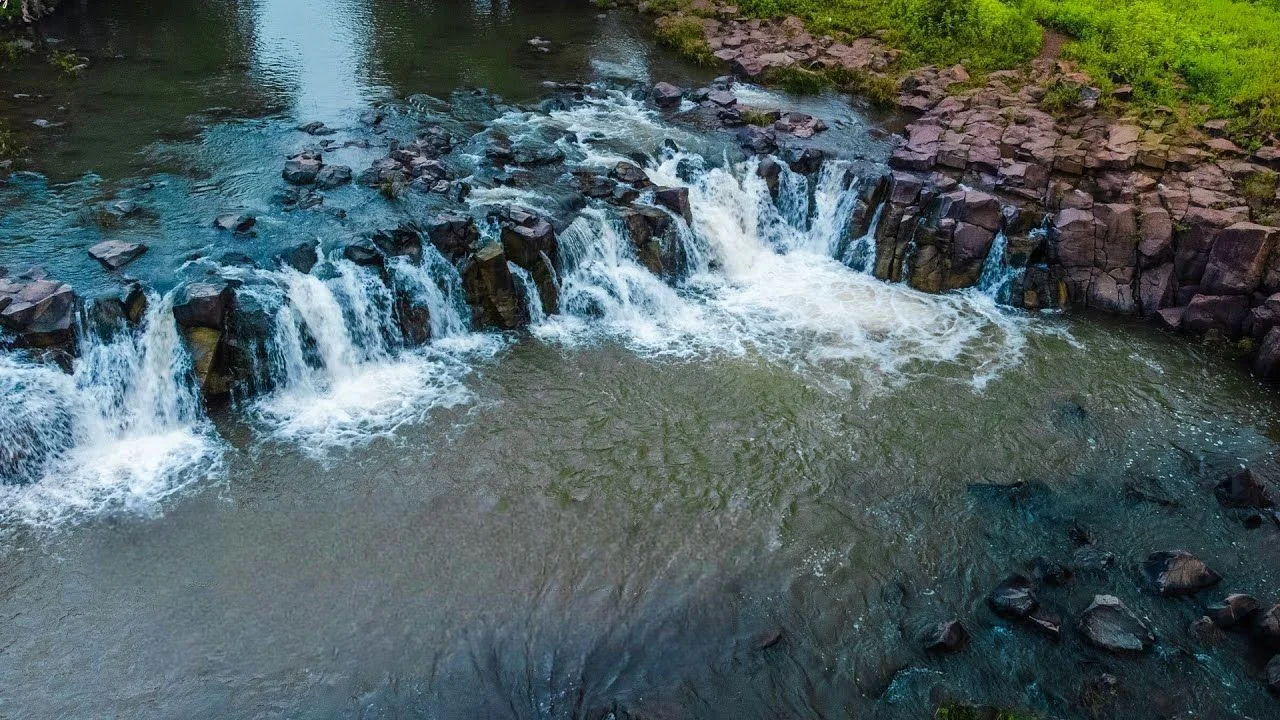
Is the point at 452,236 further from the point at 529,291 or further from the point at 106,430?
the point at 106,430

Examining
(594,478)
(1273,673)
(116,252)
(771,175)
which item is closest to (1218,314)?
(1273,673)

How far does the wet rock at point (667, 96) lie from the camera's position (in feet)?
84.1

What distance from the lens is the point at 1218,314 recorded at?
18266 mm

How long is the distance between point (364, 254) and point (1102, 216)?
651 inches

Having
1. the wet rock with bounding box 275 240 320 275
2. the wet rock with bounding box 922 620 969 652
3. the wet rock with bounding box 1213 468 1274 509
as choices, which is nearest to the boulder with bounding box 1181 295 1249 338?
the wet rock with bounding box 1213 468 1274 509

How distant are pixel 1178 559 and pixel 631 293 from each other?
11064 mm

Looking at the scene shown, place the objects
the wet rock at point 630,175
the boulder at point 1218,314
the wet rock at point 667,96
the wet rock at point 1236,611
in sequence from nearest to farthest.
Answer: the wet rock at point 1236,611
the boulder at point 1218,314
the wet rock at point 630,175
the wet rock at point 667,96

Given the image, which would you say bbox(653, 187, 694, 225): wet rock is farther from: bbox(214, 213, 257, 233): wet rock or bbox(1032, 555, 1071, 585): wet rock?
bbox(1032, 555, 1071, 585): wet rock

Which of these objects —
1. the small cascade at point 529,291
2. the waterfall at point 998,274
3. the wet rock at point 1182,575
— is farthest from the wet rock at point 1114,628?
the small cascade at point 529,291

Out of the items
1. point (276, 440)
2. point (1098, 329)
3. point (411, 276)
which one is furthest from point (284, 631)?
point (1098, 329)

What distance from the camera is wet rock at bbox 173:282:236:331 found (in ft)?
48.6

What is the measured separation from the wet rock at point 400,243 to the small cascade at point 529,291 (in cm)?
190

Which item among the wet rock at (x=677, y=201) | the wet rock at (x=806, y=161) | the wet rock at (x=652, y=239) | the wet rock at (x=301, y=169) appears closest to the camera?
the wet rock at (x=652, y=239)

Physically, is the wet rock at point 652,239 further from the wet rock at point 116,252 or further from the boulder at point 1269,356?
the boulder at point 1269,356
